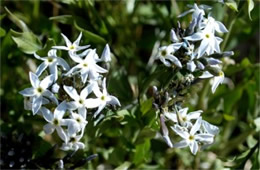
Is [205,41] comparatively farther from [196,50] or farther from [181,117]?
[181,117]

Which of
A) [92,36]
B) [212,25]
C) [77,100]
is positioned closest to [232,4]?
[212,25]

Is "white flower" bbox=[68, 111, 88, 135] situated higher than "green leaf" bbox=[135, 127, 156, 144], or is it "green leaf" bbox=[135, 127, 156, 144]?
"white flower" bbox=[68, 111, 88, 135]

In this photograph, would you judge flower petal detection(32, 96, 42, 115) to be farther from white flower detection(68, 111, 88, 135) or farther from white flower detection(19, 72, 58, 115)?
white flower detection(68, 111, 88, 135)

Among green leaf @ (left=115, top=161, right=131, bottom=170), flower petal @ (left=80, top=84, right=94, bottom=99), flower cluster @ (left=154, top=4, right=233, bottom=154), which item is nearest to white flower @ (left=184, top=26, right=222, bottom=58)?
flower cluster @ (left=154, top=4, right=233, bottom=154)

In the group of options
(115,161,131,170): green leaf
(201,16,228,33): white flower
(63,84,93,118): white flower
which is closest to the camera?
(63,84,93,118): white flower

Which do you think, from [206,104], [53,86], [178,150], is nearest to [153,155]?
[178,150]

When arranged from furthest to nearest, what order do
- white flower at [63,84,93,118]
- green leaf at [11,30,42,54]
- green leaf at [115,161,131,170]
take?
green leaf at [115,161,131,170] < green leaf at [11,30,42,54] < white flower at [63,84,93,118]

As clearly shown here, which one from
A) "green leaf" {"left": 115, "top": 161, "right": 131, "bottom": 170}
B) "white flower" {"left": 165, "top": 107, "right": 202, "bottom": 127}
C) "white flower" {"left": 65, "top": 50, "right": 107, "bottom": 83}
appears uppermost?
"white flower" {"left": 65, "top": 50, "right": 107, "bottom": 83}

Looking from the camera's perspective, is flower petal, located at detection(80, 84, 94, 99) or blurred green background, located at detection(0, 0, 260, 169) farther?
blurred green background, located at detection(0, 0, 260, 169)
